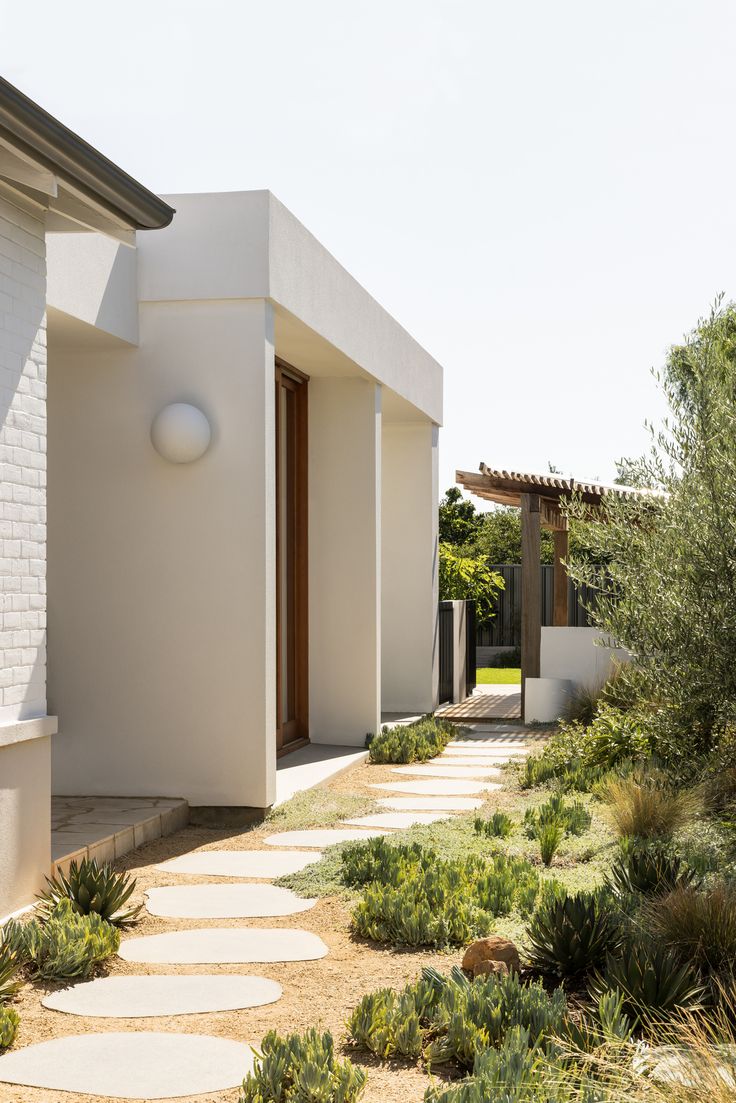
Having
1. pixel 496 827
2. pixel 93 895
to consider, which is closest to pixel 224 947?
pixel 93 895

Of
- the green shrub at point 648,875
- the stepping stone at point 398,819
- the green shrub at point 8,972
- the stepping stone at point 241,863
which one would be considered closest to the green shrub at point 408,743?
the stepping stone at point 398,819

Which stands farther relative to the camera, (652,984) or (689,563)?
(689,563)

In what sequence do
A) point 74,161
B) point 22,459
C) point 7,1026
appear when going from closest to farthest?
point 7,1026
point 74,161
point 22,459

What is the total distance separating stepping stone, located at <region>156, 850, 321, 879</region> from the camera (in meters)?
5.99

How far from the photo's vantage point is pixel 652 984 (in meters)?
3.55

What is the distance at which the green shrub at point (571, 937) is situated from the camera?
402cm

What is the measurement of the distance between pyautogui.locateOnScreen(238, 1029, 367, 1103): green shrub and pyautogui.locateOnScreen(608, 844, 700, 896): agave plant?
1.95 meters

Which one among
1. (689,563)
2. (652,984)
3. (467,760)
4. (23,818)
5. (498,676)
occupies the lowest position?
(467,760)

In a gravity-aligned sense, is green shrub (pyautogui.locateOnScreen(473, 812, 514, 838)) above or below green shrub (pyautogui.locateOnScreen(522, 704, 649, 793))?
below

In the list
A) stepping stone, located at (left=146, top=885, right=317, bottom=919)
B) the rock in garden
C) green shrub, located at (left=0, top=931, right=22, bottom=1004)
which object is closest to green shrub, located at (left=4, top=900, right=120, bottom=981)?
green shrub, located at (left=0, top=931, right=22, bottom=1004)

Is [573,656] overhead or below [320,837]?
overhead

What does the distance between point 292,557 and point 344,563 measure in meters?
0.48

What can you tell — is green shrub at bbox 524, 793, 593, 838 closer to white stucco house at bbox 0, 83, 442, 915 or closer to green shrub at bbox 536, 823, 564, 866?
green shrub at bbox 536, 823, 564, 866

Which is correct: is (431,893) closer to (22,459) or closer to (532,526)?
(22,459)
